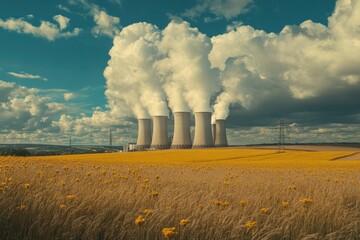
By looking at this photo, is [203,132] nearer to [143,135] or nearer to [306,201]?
[143,135]

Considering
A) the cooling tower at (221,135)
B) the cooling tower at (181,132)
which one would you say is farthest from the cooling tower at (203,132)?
the cooling tower at (221,135)

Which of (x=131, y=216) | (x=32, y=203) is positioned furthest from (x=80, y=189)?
(x=131, y=216)

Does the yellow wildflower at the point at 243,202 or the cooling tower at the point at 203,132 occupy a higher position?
the cooling tower at the point at 203,132

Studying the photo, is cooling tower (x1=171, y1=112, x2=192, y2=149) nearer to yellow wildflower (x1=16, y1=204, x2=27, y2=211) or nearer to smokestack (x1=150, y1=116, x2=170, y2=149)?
smokestack (x1=150, y1=116, x2=170, y2=149)

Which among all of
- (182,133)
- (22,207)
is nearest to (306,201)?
(22,207)

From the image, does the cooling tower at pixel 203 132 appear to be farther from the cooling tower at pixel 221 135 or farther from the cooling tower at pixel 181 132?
the cooling tower at pixel 221 135

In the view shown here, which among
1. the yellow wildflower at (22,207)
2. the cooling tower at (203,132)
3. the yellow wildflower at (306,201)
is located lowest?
the yellow wildflower at (306,201)
